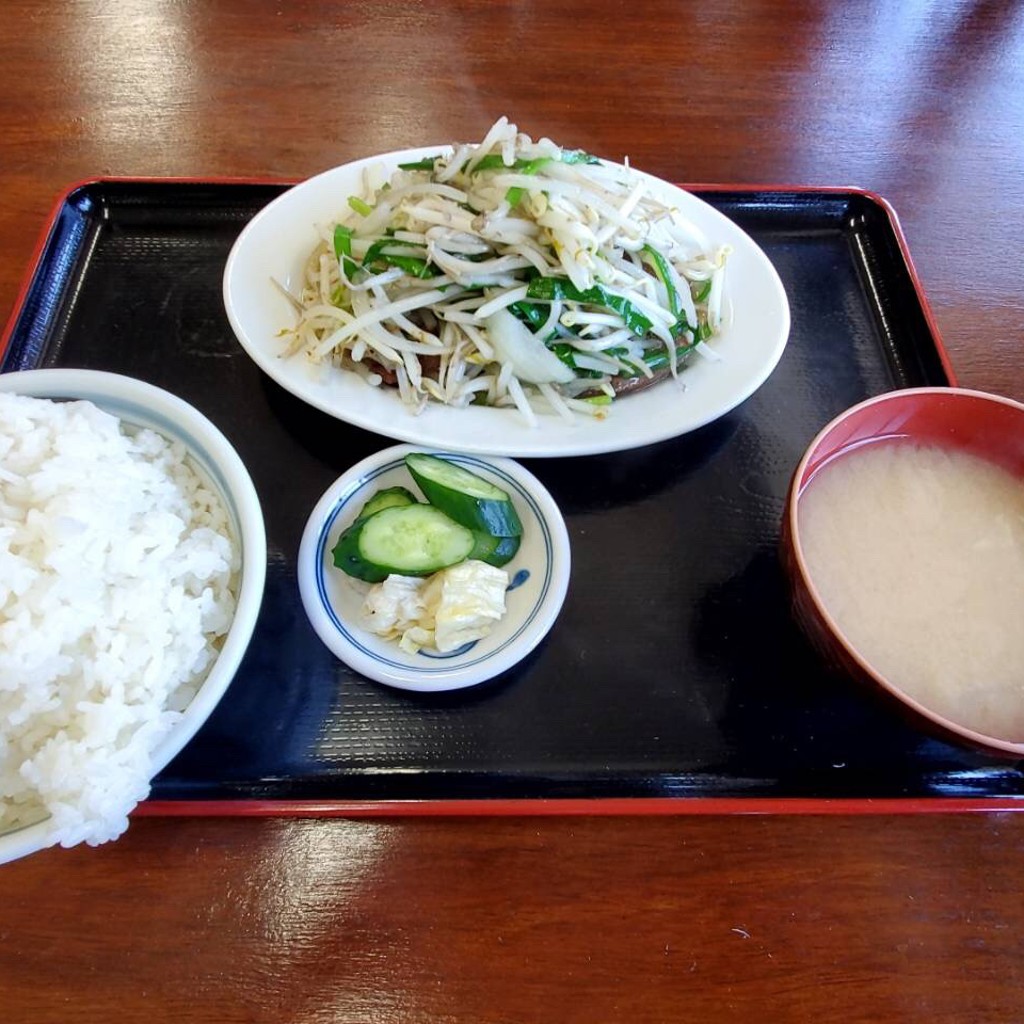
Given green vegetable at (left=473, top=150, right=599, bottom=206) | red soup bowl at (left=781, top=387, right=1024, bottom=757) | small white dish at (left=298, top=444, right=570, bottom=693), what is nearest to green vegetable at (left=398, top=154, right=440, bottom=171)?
green vegetable at (left=473, top=150, right=599, bottom=206)

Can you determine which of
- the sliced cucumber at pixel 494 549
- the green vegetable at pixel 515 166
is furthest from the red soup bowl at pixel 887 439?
the green vegetable at pixel 515 166

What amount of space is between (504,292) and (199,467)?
2.14 feet

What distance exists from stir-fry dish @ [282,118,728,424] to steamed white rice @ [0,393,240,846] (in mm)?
480

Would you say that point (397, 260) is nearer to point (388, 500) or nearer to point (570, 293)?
point (570, 293)

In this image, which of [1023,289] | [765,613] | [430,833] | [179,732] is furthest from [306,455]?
[1023,289]

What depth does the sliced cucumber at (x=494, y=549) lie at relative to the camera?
1.31m

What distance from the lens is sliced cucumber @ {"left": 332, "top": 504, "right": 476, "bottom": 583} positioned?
4.09 feet

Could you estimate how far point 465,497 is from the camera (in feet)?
4.21

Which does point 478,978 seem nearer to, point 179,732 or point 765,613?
point 179,732

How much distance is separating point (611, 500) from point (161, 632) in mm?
806

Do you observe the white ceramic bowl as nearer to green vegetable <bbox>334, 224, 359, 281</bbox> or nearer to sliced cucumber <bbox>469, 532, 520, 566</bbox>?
sliced cucumber <bbox>469, 532, 520, 566</bbox>

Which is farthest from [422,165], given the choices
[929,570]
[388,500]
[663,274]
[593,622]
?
[929,570]

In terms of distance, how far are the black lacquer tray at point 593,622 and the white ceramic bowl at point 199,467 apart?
0.19 m

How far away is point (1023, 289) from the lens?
1.89 metres
